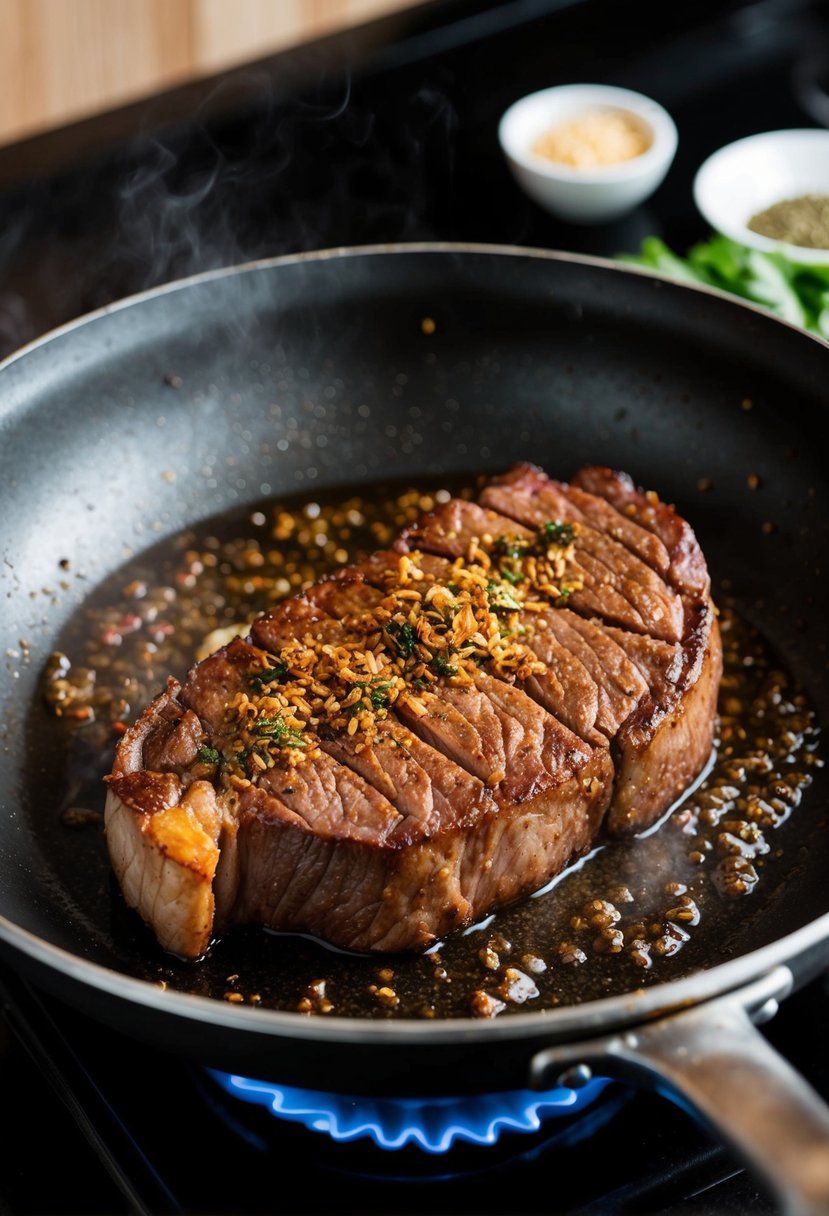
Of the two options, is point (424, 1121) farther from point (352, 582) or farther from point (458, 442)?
point (458, 442)

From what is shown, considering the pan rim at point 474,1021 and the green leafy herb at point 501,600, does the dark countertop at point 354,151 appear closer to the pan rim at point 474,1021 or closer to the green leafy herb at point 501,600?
the green leafy herb at point 501,600

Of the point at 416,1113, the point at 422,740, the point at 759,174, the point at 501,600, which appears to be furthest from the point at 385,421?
the point at 416,1113

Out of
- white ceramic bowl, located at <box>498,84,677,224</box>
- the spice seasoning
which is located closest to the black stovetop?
white ceramic bowl, located at <box>498,84,677,224</box>

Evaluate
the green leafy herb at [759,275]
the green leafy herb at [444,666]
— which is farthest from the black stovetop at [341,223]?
the green leafy herb at [444,666]

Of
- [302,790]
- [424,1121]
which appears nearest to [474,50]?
[302,790]

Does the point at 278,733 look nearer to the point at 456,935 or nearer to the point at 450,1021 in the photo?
the point at 456,935

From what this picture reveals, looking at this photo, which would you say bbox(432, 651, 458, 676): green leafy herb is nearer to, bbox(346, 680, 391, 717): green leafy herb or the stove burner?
bbox(346, 680, 391, 717): green leafy herb
